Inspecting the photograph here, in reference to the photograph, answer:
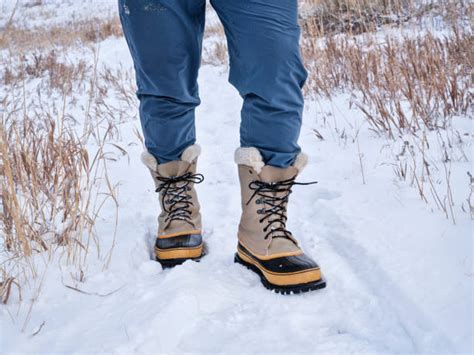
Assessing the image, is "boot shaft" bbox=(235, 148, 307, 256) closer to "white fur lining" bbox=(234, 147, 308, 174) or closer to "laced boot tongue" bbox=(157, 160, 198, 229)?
"white fur lining" bbox=(234, 147, 308, 174)

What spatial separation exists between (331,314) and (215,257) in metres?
0.46

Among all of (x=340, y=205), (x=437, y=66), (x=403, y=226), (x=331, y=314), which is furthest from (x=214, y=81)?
(x=331, y=314)

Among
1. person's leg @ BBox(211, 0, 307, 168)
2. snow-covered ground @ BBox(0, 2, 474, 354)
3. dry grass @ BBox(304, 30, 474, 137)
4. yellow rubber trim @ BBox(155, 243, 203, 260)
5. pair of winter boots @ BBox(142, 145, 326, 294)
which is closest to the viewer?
snow-covered ground @ BBox(0, 2, 474, 354)

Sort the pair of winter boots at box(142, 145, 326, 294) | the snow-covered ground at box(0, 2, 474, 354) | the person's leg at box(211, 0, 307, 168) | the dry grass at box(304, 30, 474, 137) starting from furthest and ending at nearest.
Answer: the dry grass at box(304, 30, 474, 137), the pair of winter boots at box(142, 145, 326, 294), the person's leg at box(211, 0, 307, 168), the snow-covered ground at box(0, 2, 474, 354)

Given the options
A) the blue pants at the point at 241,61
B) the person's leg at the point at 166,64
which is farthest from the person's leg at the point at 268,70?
the person's leg at the point at 166,64

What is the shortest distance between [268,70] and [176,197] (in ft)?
1.81

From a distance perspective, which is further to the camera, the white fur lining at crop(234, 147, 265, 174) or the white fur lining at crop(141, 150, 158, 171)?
the white fur lining at crop(141, 150, 158, 171)

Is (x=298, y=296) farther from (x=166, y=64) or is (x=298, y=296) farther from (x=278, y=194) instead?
(x=166, y=64)

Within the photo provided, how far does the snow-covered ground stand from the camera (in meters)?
0.97

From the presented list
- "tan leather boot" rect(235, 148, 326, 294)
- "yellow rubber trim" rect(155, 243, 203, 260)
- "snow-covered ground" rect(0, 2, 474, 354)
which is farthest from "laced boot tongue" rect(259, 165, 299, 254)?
"yellow rubber trim" rect(155, 243, 203, 260)

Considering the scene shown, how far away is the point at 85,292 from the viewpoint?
1.19m

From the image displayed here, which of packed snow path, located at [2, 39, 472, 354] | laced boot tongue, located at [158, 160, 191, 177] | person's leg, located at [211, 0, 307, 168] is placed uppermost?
person's leg, located at [211, 0, 307, 168]

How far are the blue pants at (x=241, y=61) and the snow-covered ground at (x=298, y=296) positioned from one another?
371mm

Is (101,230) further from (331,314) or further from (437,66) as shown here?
(437,66)
